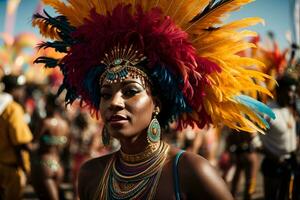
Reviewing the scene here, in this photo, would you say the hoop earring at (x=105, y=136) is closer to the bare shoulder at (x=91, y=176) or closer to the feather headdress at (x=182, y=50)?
the bare shoulder at (x=91, y=176)

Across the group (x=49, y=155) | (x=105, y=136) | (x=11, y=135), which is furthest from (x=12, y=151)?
(x=105, y=136)

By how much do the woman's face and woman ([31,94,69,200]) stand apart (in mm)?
3678

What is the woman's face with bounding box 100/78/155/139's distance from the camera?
9.07ft

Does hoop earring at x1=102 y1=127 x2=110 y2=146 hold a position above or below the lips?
below

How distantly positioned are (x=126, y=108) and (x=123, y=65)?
27cm

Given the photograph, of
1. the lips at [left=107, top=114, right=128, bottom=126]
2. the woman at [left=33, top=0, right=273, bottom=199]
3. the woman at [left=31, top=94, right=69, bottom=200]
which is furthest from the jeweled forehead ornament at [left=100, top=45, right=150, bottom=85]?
the woman at [left=31, top=94, right=69, bottom=200]

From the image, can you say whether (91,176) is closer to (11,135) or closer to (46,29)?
(46,29)

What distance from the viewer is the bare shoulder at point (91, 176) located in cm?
315

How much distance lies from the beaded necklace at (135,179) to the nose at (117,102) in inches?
15.3

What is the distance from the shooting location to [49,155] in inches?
252

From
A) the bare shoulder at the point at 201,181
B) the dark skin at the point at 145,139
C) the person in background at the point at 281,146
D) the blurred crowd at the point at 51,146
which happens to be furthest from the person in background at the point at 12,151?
the bare shoulder at the point at 201,181

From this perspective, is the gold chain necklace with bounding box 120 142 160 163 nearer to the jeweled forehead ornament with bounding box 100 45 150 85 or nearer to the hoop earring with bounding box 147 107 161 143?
the hoop earring with bounding box 147 107 161 143

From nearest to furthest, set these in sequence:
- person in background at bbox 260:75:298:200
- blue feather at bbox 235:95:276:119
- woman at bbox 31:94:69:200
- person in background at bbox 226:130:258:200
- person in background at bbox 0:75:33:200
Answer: blue feather at bbox 235:95:276:119 → person in background at bbox 260:75:298:200 → person in background at bbox 0:75:33:200 → woman at bbox 31:94:69:200 → person in background at bbox 226:130:258:200

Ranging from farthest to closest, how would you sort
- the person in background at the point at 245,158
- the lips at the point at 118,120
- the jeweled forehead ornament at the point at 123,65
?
the person in background at the point at 245,158
the jeweled forehead ornament at the point at 123,65
the lips at the point at 118,120
